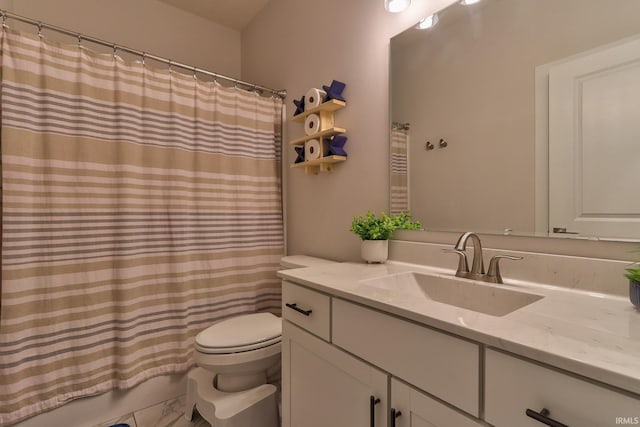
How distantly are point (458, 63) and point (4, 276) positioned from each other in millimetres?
2099

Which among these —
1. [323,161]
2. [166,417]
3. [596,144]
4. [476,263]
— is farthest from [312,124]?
[166,417]

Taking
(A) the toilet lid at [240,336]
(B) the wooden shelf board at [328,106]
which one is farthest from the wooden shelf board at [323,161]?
(A) the toilet lid at [240,336]

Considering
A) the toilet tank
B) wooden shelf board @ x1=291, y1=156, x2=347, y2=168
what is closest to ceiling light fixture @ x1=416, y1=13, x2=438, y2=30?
wooden shelf board @ x1=291, y1=156, x2=347, y2=168

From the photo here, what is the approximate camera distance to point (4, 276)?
128cm

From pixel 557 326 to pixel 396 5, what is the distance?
4.39 ft

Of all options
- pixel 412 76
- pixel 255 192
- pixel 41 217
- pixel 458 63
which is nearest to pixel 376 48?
pixel 412 76

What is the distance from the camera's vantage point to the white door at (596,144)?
812 millimetres

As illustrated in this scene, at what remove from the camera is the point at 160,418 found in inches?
62.2

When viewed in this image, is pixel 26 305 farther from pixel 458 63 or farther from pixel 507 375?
pixel 458 63

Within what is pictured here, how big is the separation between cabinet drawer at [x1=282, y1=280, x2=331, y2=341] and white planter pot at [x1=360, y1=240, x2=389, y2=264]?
39 cm

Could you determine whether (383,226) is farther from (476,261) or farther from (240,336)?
(240,336)

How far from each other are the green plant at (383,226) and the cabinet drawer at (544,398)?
2.53ft

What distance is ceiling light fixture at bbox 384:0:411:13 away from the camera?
130 cm

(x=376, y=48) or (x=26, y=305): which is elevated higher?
(x=376, y=48)
